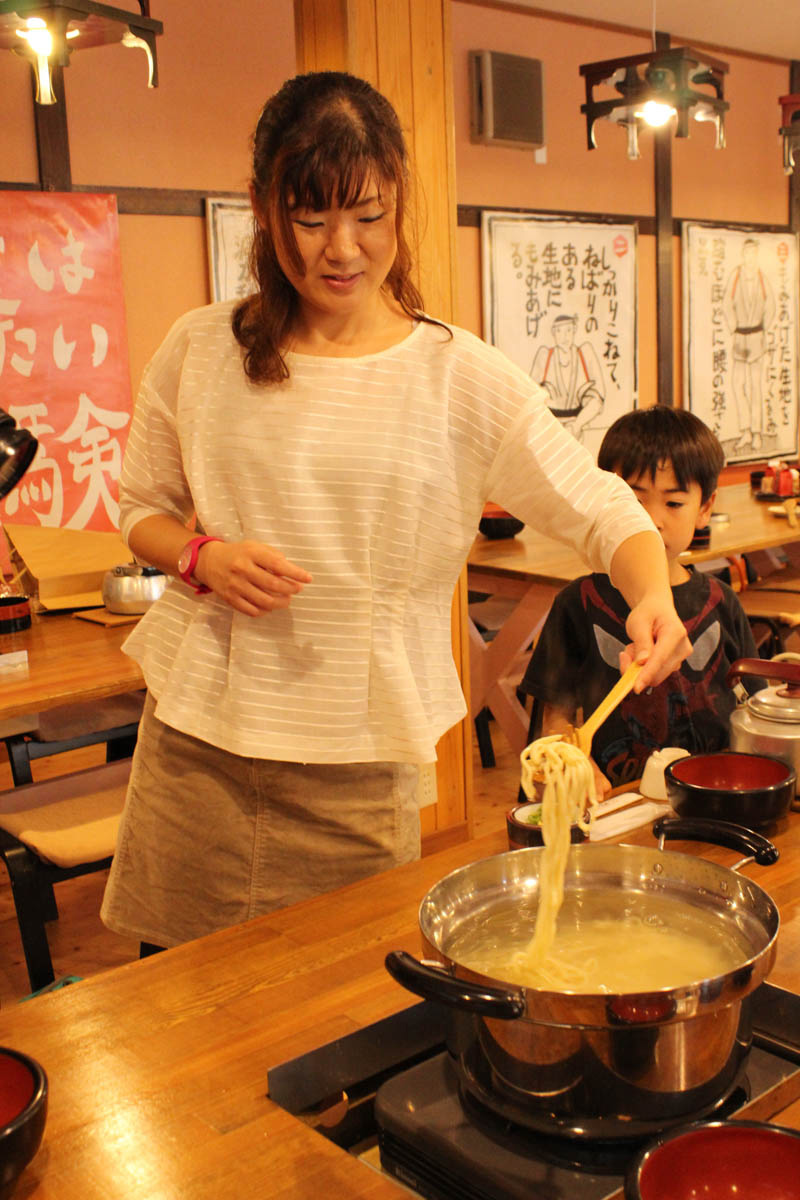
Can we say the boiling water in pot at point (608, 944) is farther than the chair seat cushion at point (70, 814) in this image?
No

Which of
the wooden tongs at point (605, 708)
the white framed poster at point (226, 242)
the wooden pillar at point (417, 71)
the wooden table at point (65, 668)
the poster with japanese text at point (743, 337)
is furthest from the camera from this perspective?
the poster with japanese text at point (743, 337)

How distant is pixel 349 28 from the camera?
283cm

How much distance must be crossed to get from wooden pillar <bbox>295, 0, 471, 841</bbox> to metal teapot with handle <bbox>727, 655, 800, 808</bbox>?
145 cm

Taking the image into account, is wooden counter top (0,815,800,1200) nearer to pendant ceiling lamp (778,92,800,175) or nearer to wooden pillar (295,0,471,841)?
wooden pillar (295,0,471,841)

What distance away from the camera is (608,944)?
1.09 meters

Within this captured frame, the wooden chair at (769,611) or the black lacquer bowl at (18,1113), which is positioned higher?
the black lacquer bowl at (18,1113)

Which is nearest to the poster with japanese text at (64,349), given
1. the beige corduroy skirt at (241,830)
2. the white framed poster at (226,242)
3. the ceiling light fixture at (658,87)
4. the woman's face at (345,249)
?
the white framed poster at (226,242)

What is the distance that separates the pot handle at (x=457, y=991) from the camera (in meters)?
0.85

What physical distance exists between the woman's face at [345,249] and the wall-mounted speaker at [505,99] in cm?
485

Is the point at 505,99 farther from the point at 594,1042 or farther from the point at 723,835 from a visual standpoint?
Answer: the point at 594,1042

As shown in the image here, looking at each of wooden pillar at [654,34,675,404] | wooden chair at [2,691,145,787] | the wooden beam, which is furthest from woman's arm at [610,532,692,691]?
wooden pillar at [654,34,675,404]

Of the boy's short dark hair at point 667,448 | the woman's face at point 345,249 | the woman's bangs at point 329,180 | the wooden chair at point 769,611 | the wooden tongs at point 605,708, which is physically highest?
the woman's bangs at point 329,180

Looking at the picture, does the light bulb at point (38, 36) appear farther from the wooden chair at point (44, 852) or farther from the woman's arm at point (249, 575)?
the woman's arm at point (249, 575)

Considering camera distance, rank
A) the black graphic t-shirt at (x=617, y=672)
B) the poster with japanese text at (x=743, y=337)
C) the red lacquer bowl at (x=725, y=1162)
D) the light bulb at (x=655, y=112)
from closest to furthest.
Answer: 1. the red lacquer bowl at (x=725, y=1162)
2. the black graphic t-shirt at (x=617, y=672)
3. the light bulb at (x=655, y=112)
4. the poster with japanese text at (x=743, y=337)
